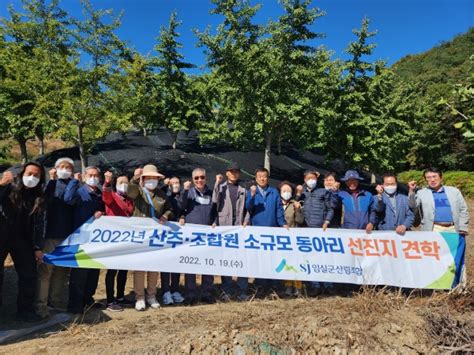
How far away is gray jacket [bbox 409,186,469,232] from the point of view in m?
4.99

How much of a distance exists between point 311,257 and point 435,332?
167 centimetres

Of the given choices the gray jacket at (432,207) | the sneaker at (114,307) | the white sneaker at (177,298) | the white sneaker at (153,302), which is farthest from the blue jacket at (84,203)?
the gray jacket at (432,207)

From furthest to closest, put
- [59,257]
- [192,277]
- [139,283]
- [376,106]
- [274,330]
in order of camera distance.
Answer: [376,106] < [192,277] < [139,283] < [59,257] < [274,330]

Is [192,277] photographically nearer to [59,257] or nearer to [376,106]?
[59,257]

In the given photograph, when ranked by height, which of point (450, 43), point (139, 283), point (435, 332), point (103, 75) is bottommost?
point (435, 332)

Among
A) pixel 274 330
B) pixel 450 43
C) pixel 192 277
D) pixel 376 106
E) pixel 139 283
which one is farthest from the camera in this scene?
pixel 450 43

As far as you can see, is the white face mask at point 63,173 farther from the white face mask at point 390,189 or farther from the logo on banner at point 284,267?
the white face mask at point 390,189

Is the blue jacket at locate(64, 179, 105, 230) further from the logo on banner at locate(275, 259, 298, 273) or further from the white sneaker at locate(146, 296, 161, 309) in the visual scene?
the logo on banner at locate(275, 259, 298, 273)

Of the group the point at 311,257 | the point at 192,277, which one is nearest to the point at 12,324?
the point at 192,277

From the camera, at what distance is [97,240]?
4.66 m

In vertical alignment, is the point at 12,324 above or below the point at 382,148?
below

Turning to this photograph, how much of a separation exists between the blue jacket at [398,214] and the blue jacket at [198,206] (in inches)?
99.9

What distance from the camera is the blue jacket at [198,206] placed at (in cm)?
511

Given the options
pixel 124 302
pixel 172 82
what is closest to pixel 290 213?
pixel 124 302
